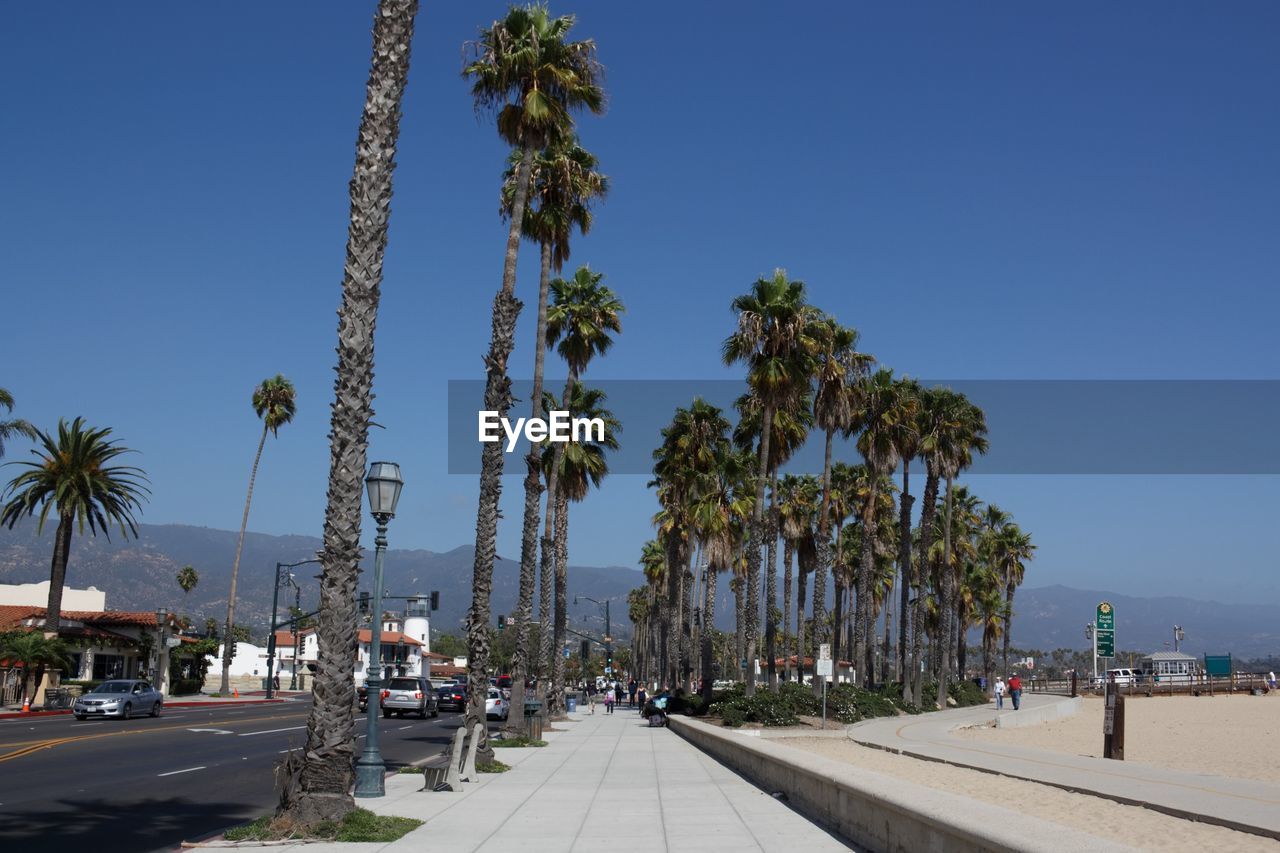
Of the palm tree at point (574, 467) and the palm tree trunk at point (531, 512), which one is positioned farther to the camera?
the palm tree at point (574, 467)

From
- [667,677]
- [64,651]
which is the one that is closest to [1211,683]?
[667,677]

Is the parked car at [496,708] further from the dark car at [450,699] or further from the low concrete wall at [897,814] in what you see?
the low concrete wall at [897,814]

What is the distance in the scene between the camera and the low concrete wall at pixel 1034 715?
4598cm

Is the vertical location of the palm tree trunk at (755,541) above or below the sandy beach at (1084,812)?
above

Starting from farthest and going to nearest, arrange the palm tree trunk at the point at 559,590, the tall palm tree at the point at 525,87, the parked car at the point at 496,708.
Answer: the parked car at the point at 496,708 → the palm tree trunk at the point at 559,590 → the tall palm tree at the point at 525,87

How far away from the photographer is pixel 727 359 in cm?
4216

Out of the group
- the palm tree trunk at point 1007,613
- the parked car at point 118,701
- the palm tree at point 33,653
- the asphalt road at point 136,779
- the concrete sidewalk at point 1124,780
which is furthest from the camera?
the palm tree trunk at point 1007,613

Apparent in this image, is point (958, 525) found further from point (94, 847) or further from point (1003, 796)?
point (94, 847)

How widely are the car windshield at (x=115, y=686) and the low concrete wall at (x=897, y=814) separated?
3164cm

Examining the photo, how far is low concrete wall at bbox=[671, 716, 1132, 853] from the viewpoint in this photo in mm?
7293

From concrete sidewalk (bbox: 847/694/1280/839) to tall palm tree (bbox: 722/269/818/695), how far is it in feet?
40.7

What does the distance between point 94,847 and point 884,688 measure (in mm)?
51812

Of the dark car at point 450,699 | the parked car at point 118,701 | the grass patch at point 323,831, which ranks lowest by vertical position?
the dark car at point 450,699

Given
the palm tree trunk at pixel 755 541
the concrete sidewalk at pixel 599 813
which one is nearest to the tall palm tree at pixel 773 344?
the palm tree trunk at pixel 755 541
